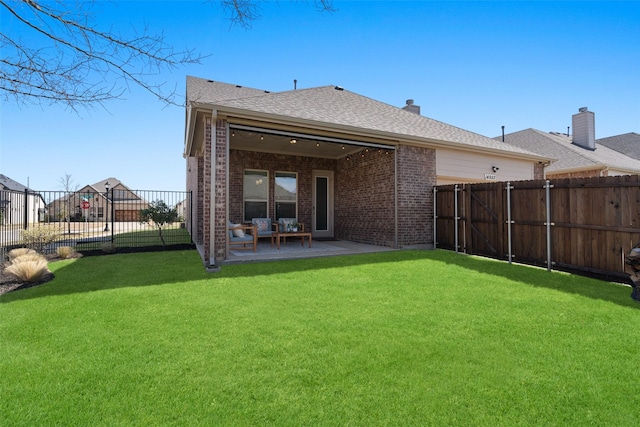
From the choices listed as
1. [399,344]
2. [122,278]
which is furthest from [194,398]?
[122,278]

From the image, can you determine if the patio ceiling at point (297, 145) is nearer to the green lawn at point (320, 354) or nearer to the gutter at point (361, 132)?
the gutter at point (361, 132)

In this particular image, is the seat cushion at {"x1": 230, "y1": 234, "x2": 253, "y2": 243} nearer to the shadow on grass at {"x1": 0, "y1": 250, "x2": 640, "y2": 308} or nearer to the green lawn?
the shadow on grass at {"x1": 0, "y1": 250, "x2": 640, "y2": 308}

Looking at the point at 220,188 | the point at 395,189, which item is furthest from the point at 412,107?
the point at 220,188

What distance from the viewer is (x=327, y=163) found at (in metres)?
12.1

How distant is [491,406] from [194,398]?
1927 millimetres

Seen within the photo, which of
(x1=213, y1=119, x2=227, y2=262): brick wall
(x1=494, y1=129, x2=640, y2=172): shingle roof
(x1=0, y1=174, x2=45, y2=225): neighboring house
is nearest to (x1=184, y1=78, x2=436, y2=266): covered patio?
(x1=213, y1=119, x2=227, y2=262): brick wall

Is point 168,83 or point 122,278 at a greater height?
point 168,83

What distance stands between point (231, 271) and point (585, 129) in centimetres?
2006

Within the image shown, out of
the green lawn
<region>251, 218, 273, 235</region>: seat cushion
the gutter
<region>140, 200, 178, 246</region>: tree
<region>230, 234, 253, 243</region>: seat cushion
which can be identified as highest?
the gutter

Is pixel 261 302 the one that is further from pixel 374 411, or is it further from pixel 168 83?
pixel 168 83

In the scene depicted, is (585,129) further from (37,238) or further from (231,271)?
(37,238)

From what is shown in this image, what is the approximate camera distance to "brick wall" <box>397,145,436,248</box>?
873 cm

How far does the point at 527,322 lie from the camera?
327cm

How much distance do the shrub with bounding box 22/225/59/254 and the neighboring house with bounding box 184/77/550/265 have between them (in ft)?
12.7
